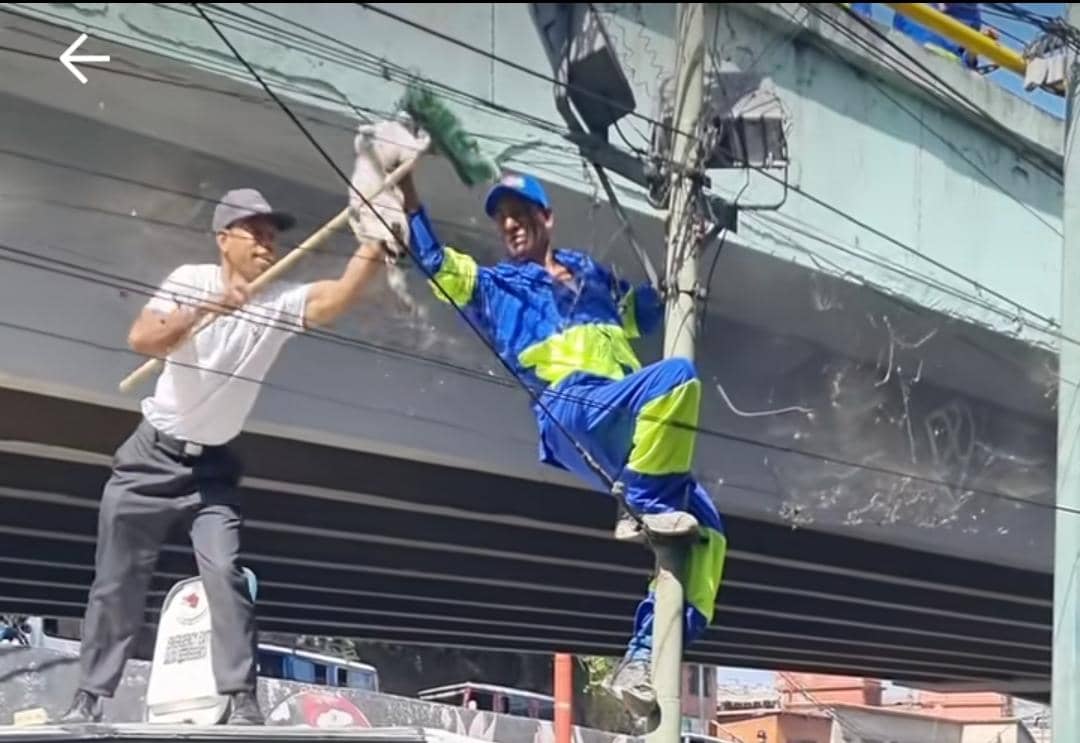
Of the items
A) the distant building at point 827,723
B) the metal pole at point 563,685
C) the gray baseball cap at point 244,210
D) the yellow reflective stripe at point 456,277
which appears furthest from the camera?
the metal pole at point 563,685

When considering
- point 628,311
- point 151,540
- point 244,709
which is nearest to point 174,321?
point 151,540

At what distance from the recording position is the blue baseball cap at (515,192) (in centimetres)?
905

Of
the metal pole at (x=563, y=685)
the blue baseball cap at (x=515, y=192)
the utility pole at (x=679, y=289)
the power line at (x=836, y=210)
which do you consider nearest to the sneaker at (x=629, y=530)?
the utility pole at (x=679, y=289)

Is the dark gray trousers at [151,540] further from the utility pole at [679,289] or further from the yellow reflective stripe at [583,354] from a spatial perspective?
the utility pole at [679,289]

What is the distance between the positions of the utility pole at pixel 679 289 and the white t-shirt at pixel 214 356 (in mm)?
1738

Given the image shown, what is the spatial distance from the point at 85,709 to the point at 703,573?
2680mm

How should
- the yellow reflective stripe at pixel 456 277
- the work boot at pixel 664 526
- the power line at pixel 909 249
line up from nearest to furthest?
1. the work boot at pixel 664 526
2. the yellow reflective stripe at pixel 456 277
3. the power line at pixel 909 249

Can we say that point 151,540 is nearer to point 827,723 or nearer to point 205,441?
point 205,441

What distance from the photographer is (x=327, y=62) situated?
8836 millimetres

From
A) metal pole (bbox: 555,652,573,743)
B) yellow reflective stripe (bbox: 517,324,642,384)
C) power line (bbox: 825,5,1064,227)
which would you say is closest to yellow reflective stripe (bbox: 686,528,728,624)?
yellow reflective stripe (bbox: 517,324,642,384)

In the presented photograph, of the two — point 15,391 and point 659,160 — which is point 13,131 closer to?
point 15,391

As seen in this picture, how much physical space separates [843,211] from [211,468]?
16.2ft

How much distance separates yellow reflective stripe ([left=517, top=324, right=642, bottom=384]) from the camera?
873 centimetres

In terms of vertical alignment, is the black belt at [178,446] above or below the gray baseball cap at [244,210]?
below
